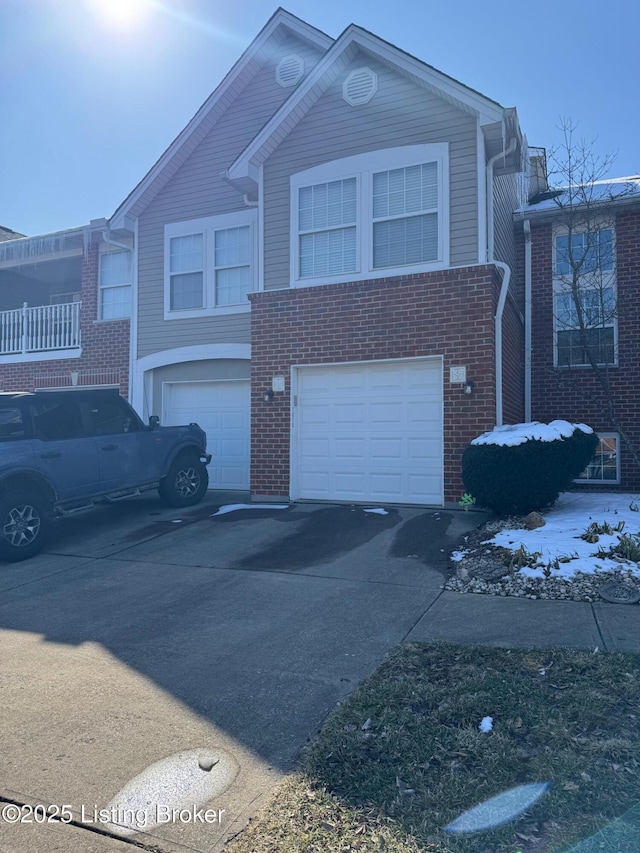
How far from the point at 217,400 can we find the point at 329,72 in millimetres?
6261

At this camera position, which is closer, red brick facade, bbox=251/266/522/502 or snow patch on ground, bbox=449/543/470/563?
snow patch on ground, bbox=449/543/470/563

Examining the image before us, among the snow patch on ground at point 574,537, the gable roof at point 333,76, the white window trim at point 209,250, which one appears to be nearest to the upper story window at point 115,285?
the white window trim at point 209,250

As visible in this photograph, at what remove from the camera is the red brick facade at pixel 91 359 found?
14078 mm

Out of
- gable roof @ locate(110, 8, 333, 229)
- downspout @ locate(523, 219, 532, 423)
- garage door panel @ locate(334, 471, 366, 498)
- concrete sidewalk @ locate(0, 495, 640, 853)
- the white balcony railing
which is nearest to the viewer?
concrete sidewalk @ locate(0, 495, 640, 853)

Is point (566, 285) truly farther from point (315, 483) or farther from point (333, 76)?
point (315, 483)

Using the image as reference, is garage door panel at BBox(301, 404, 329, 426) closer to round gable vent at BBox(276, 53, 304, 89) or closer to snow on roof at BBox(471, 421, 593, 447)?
snow on roof at BBox(471, 421, 593, 447)

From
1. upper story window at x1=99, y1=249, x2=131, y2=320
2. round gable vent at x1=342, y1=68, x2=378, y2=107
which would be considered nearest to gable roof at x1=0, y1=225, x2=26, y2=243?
upper story window at x1=99, y1=249, x2=131, y2=320

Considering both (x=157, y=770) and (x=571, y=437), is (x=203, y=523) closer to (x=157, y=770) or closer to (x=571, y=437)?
(x=571, y=437)

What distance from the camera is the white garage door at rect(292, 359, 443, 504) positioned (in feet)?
32.2

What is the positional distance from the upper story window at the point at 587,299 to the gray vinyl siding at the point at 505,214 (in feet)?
3.25

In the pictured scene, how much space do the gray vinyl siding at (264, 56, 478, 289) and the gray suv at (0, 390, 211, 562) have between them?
3.50 meters

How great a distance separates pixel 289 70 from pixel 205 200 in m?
3.05

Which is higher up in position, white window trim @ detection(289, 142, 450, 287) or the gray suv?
white window trim @ detection(289, 142, 450, 287)

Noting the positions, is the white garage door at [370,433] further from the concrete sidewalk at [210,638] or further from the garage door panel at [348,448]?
the concrete sidewalk at [210,638]
